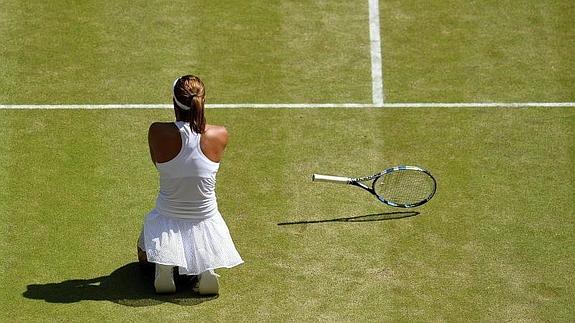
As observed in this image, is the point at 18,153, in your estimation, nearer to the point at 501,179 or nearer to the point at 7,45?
the point at 7,45

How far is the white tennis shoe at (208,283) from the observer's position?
12414 millimetres

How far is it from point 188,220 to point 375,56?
484 centimetres

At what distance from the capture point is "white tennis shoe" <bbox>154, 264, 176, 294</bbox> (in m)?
12.4

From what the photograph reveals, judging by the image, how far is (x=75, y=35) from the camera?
16.5m

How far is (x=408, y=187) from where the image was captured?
13539mm

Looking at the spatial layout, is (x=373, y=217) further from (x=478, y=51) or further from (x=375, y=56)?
(x=478, y=51)

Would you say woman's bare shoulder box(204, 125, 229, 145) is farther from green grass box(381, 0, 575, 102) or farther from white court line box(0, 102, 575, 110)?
green grass box(381, 0, 575, 102)

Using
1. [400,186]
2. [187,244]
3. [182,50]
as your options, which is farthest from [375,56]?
[187,244]

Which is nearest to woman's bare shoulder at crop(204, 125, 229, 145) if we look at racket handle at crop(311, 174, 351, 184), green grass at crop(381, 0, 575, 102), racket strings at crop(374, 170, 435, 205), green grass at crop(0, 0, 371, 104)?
racket handle at crop(311, 174, 351, 184)

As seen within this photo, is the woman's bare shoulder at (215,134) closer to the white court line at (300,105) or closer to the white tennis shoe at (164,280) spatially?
the white tennis shoe at (164,280)

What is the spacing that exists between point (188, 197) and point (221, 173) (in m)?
2.20

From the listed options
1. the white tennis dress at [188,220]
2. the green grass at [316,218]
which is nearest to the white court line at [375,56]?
the green grass at [316,218]

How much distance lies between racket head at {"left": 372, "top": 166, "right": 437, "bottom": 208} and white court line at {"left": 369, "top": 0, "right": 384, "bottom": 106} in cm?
223

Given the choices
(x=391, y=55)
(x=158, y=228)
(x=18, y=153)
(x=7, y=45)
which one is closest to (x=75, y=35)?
(x=7, y=45)
